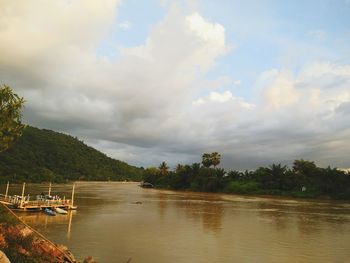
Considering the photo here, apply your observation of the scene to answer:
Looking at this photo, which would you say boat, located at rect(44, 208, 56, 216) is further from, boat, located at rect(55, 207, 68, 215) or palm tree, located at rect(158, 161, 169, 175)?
palm tree, located at rect(158, 161, 169, 175)

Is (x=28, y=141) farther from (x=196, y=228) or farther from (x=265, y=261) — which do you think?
(x=265, y=261)

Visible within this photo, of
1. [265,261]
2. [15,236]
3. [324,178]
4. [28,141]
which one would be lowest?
[265,261]

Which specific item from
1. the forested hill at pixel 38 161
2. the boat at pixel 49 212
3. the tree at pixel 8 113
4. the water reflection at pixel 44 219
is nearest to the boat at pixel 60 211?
the water reflection at pixel 44 219

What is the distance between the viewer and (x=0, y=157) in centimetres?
13750

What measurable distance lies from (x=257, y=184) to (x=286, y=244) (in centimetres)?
8021

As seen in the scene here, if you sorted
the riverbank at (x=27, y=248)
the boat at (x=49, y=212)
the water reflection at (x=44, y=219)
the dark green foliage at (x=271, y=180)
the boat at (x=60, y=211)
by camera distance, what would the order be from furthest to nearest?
1. the dark green foliage at (x=271, y=180)
2. the boat at (x=60, y=211)
3. the boat at (x=49, y=212)
4. the water reflection at (x=44, y=219)
5. the riverbank at (x=27, y=248)

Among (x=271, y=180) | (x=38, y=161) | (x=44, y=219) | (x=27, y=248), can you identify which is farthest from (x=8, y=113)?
(x=38, y=161)

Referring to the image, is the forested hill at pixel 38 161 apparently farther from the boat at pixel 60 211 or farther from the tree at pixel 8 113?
the tree at pixel 8 113

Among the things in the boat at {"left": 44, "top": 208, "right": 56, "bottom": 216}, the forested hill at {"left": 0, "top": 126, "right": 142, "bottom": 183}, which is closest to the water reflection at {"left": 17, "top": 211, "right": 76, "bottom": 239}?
the boat at {"left": 44, "top": 208, "right": 56, "bottom": 216}

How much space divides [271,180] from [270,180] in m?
0.34

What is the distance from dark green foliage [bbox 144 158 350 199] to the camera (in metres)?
90.7

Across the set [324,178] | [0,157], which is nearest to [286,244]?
[324,178]

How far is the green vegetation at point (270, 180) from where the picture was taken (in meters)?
90.8

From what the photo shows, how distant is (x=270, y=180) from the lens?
10462 centimetres
